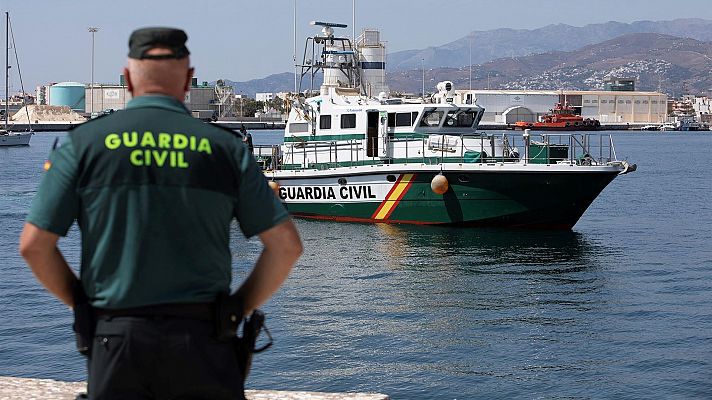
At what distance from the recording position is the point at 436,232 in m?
25.4

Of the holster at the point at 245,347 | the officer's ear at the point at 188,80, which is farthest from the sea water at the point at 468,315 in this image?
the officer's ear at the point at 188,80

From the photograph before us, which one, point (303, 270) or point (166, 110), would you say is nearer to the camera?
point (166, 110)

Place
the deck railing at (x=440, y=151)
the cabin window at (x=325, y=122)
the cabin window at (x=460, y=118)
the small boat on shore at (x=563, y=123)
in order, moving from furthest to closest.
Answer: the small boat on shore at (x=563, y=123), the cabin window at (x=325, y=122), the cabin window at (x=460, y=118), the deck railing at (x=440, y=151)

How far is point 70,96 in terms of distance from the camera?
19462 centimetres

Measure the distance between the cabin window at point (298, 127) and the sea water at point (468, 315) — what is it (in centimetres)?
274

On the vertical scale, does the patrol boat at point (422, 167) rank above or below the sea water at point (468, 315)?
above

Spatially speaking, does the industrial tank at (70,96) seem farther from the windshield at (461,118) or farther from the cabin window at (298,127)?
the windshield at (461,118)

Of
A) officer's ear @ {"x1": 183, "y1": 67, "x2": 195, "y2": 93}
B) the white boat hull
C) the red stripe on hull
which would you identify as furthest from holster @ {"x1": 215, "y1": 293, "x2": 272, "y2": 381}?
the white boat hull

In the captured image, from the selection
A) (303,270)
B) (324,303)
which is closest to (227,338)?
(324,303)

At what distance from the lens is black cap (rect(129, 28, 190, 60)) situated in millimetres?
3621

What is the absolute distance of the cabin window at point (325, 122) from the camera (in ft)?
91.7

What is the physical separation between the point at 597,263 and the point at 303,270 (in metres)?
5.94

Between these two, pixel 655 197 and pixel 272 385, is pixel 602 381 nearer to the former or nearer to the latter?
pixel 272 385

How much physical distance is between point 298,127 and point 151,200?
25.6 m
